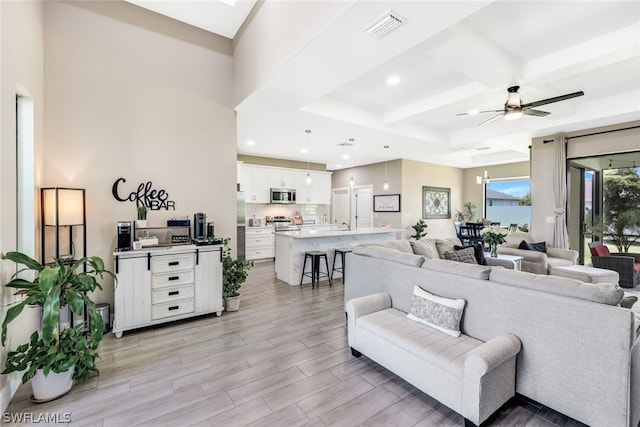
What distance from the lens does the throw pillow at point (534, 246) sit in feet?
16.8

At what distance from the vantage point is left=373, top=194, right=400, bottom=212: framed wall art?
320 inches

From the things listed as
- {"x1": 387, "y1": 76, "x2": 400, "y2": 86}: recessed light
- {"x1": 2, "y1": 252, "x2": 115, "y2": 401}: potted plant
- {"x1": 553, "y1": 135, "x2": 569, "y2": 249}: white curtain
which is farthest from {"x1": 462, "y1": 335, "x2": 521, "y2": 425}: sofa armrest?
{"x1": 553, "y1": 135, "x2": 569, "y2": 249}: white curtain

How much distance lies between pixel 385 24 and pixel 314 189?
21.9 ft

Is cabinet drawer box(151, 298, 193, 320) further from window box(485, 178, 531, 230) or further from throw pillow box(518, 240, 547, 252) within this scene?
window box(485, 178, 531, 230)

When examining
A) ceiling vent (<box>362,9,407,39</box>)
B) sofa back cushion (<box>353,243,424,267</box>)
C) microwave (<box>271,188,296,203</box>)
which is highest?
ceiling vent (<box>362,9,407,39</box>)

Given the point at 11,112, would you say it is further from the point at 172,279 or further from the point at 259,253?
the point at 259,253

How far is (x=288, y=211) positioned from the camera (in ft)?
28.7

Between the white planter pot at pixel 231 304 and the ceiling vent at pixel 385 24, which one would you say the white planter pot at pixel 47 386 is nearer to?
the white planter pot at pixel 231 304

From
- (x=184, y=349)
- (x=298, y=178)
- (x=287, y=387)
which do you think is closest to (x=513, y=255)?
(x=287, y=387)

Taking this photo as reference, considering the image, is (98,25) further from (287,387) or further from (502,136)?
(502,136)

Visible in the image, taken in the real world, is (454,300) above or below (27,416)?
above

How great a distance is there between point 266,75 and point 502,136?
492 centimetres

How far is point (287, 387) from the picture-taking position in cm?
218

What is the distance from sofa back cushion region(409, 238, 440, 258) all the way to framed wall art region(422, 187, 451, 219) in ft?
14.6
